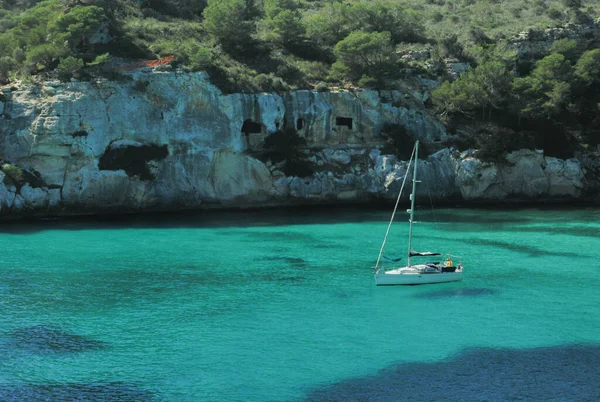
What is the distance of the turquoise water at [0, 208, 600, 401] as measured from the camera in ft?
73.1

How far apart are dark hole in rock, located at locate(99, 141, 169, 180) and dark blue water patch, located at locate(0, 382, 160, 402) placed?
32079mm

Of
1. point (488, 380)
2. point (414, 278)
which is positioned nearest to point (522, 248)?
point (414, 278)

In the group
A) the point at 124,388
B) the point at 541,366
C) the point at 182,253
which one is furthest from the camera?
the point at 182,253

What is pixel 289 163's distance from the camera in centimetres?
5650

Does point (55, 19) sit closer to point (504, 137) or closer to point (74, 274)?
point (74, 274)

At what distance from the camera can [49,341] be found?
84.1ft

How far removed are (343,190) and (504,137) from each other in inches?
613

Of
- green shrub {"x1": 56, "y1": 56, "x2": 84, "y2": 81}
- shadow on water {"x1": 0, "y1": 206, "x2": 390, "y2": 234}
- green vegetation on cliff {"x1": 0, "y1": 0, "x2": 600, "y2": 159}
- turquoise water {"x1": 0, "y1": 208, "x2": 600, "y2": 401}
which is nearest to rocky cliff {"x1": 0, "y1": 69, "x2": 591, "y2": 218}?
green shrub {"x1": 56, "y1": 56, "x2": 84, "y2": 81}

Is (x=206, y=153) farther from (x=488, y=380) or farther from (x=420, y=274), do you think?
(x=488, y=380)

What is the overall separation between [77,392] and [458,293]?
18.9 metres

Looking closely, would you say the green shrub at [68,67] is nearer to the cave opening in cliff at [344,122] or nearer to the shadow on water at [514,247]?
the cave opening in cliff at [344,122]

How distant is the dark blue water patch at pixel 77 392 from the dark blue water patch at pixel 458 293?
1575 centimetres

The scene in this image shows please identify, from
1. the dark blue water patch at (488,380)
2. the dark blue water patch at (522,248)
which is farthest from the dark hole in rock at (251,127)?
the dark blue water patch at (488,380)

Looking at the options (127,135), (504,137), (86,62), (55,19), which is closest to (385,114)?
(504,137)
